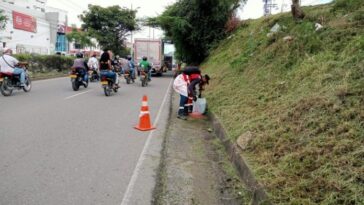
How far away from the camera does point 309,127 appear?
210 inches

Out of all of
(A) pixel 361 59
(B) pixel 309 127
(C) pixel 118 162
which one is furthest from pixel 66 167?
(A) pixel 361 59

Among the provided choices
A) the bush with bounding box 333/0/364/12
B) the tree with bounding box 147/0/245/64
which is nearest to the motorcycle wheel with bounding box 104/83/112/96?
the bush with bounding box 333/0/364/12

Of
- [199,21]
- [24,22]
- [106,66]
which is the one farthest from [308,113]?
[24,22]

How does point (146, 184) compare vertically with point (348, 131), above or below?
below

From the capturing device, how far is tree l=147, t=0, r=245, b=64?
89.5 feet

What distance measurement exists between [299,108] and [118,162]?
3231 mm

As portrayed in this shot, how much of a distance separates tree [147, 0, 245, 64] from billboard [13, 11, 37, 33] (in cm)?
2635

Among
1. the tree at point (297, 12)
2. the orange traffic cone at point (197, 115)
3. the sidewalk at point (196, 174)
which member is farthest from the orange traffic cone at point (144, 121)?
the tree at point (297, 12)

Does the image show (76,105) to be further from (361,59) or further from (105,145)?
(361,59)

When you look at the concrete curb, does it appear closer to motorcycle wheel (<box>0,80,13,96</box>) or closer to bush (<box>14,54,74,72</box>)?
motorcycle wheel (<box>0,80,13,96</box>)

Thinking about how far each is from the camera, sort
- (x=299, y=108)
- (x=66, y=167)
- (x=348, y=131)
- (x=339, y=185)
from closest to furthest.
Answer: (x=339, y=185) → (x=348, y=131) → (x=66, y=167) → (x=299, y=108)

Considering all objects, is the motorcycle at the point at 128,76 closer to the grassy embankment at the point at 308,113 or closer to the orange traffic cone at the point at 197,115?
the grassy embankment at the point at 308,113

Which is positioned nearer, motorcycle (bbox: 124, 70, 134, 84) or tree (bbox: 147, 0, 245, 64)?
motorcycle (bbox: 124, 70, 134, 84)

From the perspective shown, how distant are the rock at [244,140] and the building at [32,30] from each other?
3889 cm
